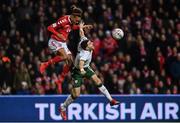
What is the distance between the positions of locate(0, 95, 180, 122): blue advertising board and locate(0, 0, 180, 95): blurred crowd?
0.57 meters

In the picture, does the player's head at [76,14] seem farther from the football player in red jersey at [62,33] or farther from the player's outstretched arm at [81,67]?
the player's outstretched arm at [81,67]

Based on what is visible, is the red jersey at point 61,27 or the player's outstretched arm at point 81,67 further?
the red jersey at point 61,27

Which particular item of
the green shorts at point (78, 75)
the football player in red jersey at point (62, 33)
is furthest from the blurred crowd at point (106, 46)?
the green shorts at point (78, 75)

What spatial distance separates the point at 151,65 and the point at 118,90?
5.25 feet

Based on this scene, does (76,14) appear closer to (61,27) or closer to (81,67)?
(61,27)

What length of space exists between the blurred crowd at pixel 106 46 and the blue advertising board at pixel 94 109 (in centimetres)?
57

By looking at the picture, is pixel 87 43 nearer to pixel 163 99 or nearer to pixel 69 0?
pixel 163 99

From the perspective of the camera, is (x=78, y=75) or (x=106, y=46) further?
(x=106, y=46)

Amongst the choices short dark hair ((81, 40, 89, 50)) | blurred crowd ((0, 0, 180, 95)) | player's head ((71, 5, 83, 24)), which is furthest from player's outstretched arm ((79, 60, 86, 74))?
blurred crowd ((0, 0, 180, 95))

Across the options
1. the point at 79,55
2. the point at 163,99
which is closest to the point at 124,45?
the point at 163,99

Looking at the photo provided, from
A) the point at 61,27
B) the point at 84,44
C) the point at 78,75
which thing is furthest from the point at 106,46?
the point at 84,44

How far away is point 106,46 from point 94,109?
2.76 metres

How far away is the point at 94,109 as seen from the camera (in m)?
27.0

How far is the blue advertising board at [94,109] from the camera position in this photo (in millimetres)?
26844
